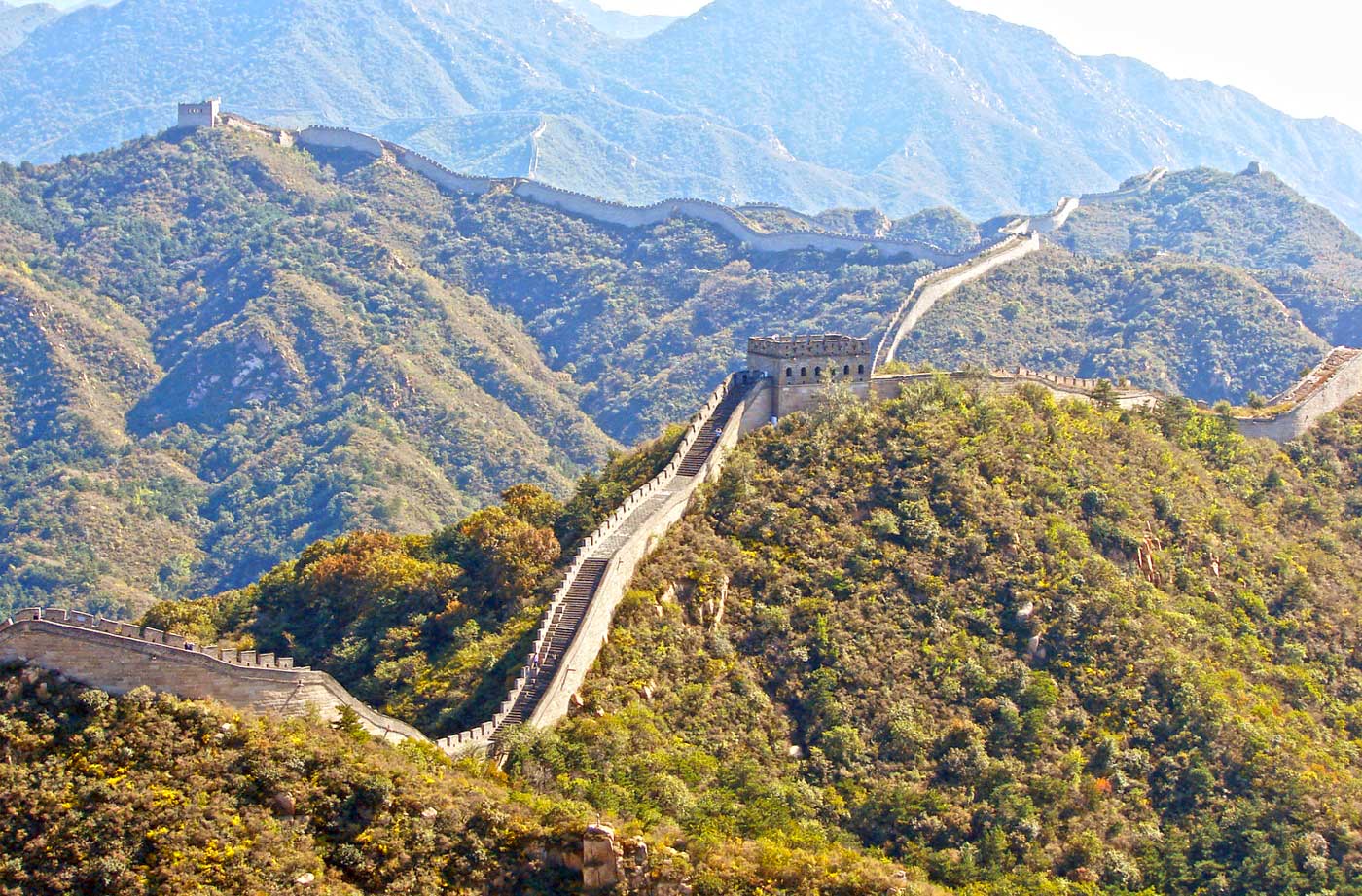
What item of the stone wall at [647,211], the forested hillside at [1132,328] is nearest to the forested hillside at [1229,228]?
the forested hillside at [1132,328]

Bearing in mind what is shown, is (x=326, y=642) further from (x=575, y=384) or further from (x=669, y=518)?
(x=575, y=384)

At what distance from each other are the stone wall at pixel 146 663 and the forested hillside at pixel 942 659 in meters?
5.49

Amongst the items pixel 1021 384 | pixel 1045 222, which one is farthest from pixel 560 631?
pixel 1045 222

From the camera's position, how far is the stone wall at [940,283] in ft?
359

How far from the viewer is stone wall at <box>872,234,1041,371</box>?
359ft

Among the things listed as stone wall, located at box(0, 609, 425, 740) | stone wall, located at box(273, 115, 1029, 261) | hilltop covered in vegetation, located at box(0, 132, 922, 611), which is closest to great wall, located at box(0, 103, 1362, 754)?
stone wall, located at box(0, 609, 425, 740)

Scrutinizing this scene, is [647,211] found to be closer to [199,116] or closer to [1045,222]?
[1045,222]

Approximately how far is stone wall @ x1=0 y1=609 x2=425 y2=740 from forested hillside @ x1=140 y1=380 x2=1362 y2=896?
18.0 feet

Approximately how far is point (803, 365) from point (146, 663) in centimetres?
2718

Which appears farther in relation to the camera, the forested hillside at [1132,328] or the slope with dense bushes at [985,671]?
the forested hillside at [1132,328]

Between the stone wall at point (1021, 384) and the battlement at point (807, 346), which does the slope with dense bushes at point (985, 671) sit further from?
the battlement at point (807, 346)

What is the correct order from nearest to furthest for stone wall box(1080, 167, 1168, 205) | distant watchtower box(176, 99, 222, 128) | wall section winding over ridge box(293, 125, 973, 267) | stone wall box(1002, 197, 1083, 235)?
wall section winding over ridge box(293, 125, 973, 267), distant watchtower box(176, 99, 222, 128), stone wall box(1002, 197, 1083, 235), stone wall box(1080, 167, 1168, 205)

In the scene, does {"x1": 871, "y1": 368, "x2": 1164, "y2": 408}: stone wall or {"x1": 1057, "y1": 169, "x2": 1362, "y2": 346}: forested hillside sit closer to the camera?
{"x1": 871, "y1": 368, "x2": 1164, "y2": 408}: stone wall

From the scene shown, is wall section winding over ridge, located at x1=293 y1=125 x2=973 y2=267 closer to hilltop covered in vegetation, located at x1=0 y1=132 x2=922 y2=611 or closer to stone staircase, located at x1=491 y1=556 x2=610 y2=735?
hilltop covered in vegetation, located at x1=0 y1=132 x2=922 y2=611
